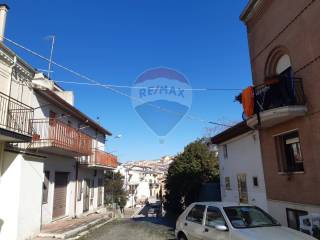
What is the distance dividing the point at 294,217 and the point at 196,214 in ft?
13.5

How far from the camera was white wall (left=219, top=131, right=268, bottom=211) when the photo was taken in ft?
41.4

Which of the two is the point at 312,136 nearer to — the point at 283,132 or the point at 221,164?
the point at 283,132

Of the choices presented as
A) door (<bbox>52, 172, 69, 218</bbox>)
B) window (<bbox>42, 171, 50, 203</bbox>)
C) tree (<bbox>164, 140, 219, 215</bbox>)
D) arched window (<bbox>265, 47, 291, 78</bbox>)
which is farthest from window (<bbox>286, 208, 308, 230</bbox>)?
door (<bbox>52, 172, 69, 218</bbox>)

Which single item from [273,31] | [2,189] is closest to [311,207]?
[273,31]

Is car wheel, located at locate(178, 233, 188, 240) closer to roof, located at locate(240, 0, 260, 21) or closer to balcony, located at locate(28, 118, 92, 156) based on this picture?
balcony, located at locate(28, 118, 92, 156)

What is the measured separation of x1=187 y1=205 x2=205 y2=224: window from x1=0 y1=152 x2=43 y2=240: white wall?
5.81m

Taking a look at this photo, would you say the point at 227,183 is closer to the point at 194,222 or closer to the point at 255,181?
the point at 255,181

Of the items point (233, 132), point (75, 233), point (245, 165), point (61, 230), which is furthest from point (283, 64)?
point (61, 230)

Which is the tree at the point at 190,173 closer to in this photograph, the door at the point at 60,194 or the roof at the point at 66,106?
the roof at the point at 66,106

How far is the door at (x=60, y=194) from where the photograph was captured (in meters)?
15.6

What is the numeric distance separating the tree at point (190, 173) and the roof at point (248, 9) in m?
11.7

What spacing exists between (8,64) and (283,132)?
10.7 metres

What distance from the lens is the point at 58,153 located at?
1559cm

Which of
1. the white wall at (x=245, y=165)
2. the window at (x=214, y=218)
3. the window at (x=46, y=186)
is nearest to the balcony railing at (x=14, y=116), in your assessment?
the window at (x=46, y=186)
